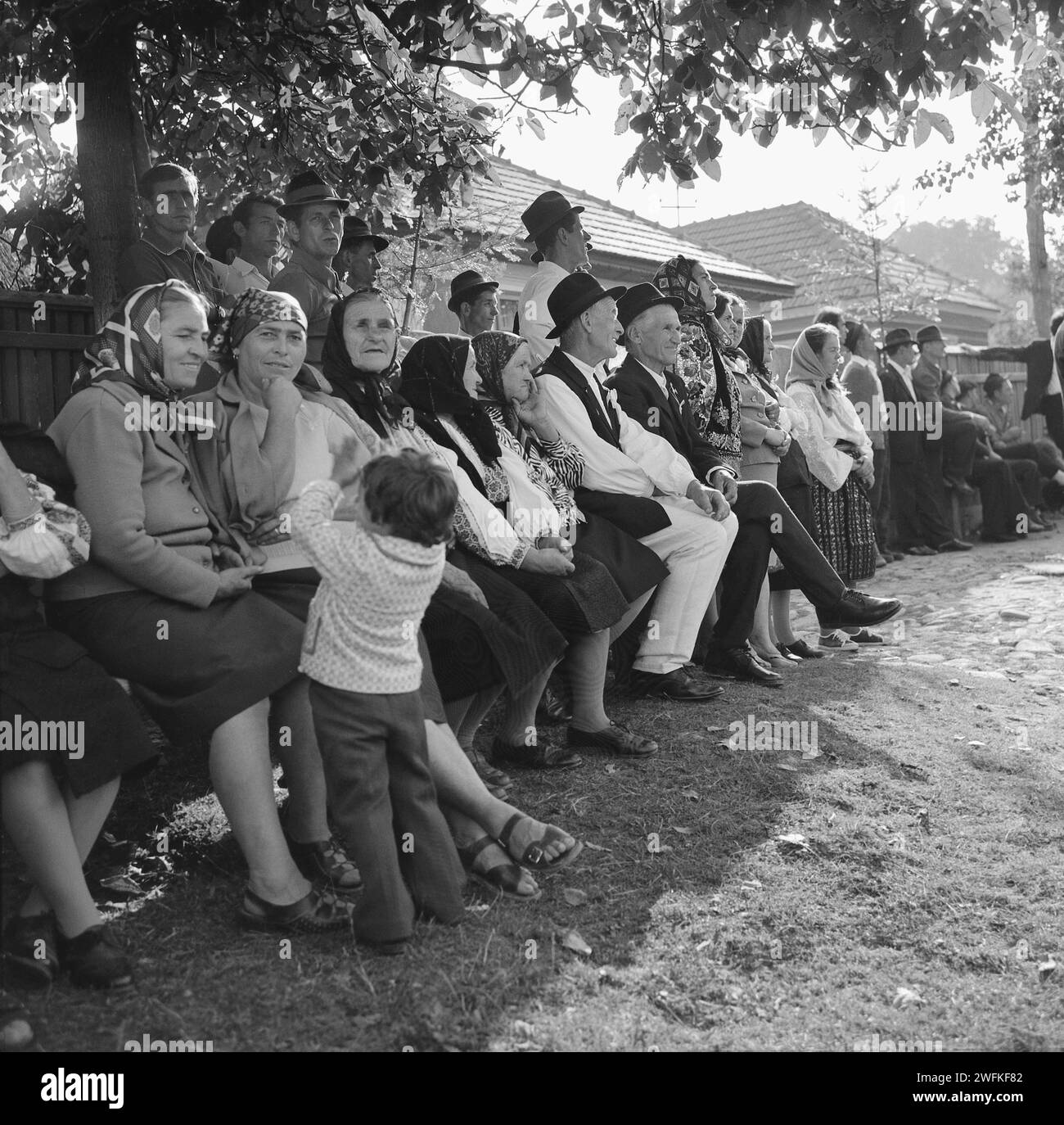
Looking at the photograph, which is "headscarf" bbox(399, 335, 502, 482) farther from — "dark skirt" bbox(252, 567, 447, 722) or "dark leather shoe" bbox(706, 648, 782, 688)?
"dark leather shoe" bbox(706, 648, 782, 688)

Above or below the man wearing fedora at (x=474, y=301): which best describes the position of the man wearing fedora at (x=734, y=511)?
below

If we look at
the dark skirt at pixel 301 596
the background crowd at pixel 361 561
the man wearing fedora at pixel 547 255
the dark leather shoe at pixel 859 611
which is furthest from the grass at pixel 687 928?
the man wearing fedora at pixel 547 255

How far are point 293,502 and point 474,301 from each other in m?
3.36

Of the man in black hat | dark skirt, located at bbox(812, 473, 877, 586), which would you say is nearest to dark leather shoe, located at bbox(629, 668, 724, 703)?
dark skirt, located at bbox(812, 473, 877, 586)

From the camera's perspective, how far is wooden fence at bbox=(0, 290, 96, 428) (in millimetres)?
5352

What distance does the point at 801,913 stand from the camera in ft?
13.7

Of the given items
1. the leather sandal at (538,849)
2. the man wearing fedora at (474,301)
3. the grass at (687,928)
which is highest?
the man wearing fedora at (474,301)

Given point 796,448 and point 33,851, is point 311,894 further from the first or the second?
point 796,448

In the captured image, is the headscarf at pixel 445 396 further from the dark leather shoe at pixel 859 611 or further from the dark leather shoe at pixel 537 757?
the dark leather shoe at pixel 859 611

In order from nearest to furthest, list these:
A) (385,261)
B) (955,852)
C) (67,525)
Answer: (67,525)
(955,852)
(385,261)

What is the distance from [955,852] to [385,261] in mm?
6580

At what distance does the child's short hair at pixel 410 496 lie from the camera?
356 cm

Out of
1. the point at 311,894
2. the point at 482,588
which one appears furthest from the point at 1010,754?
the point at 311,894

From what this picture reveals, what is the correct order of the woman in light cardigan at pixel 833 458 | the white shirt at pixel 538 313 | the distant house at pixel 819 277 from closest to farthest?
the white shirt at pixel 538 313 < the woman in light cardigan at pixel 833 458 < the distant house at pixel 819 277
